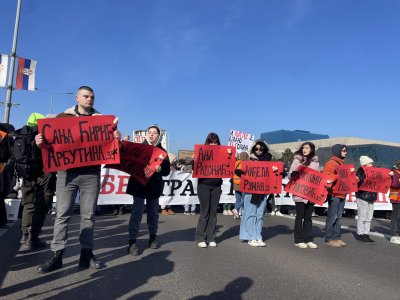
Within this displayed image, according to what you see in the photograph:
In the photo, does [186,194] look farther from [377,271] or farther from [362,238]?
[377,271]

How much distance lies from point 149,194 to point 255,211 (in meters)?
2.22

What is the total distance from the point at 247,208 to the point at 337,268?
84.1 inches

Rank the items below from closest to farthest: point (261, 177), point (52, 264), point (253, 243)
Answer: point (52, 264), point (253, 243), point (261, 177)

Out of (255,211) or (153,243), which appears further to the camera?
(255,211)

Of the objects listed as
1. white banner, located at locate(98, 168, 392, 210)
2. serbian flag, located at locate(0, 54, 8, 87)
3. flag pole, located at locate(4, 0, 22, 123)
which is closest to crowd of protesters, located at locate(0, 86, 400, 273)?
white banner, located at locate(98, 168, 392, 210)

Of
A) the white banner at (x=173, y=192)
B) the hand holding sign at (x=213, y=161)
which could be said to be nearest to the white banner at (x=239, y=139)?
the white banner at (x=173, y=192)

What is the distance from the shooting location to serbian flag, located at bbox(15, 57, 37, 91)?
60.6 feet

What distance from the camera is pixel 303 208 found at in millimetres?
7363

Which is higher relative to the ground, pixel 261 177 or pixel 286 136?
pixel 286 136

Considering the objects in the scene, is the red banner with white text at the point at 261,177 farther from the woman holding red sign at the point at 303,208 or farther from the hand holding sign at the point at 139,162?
the hand holding sign at the point at 139,162

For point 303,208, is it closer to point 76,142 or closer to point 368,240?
point 368,240

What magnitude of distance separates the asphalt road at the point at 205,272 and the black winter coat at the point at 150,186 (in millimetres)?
888

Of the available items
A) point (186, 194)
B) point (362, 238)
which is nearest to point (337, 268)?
point (362, 238)

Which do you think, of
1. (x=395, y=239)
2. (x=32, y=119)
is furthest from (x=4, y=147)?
(x=395, y=239)
